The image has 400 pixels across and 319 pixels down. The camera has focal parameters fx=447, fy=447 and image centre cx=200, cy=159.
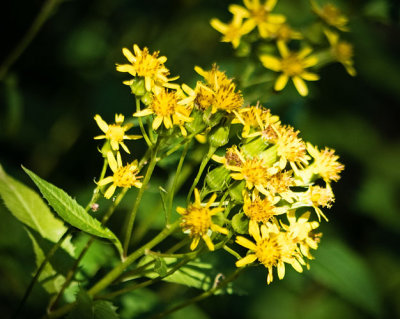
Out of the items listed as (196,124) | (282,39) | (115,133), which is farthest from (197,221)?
(282,39)

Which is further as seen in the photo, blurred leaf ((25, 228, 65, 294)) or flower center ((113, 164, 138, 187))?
blurred leaf ((25, 228, 65, 294))

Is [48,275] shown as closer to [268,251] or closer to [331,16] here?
[268,251]

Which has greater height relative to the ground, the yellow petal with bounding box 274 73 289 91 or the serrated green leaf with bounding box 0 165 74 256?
the yellow petal with bounding box 274 73 289 91

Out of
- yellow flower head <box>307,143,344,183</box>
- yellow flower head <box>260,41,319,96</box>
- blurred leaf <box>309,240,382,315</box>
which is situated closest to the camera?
yellow flower head <box>307,143,344,183</box>

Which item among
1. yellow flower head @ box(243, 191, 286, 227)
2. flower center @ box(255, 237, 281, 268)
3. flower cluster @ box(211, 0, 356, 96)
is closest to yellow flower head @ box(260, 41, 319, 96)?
flower cluster @ box(211, 0, 356, 96)

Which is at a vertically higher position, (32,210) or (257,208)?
(257,208)

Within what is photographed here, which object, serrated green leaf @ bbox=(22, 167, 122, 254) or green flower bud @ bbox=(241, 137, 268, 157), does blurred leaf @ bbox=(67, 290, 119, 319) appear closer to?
serrated green leaf @ bbox=(22, 167, 122, 254)

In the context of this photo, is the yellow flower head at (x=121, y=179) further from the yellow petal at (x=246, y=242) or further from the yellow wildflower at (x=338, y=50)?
the yellow wildflower at (x=338, y=50)

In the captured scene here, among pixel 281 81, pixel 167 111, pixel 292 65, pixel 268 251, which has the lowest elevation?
pixel 268 251
